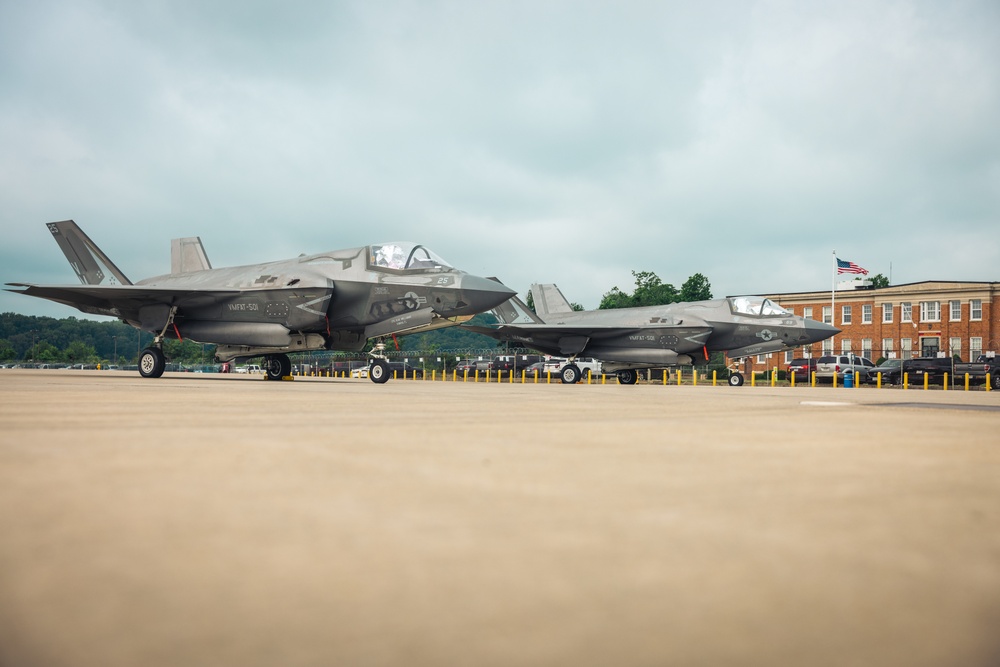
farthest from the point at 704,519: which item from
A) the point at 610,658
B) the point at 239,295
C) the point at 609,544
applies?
the point at 239,295

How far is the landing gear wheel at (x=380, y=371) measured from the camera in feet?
53.3

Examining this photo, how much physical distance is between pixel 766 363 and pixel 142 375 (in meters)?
54.8

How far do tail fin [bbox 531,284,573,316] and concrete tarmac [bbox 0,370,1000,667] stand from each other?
28.6m

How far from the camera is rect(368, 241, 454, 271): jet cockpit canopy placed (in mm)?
16922

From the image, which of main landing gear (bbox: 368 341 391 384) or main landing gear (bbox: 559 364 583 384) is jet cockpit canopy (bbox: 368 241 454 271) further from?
main landing gear (bbox: 559 364 583 384)

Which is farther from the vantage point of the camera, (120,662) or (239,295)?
(239,295)

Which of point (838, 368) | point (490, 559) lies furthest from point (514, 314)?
point (490, 559)

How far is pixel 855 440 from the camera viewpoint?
4.37m

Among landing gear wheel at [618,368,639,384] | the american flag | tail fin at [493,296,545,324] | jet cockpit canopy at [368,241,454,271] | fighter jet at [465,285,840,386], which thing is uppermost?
the american flag

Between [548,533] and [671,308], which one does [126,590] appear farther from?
[671,308]

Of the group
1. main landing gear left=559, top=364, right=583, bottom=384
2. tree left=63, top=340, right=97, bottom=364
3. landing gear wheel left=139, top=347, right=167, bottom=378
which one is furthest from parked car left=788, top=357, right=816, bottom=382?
tree left=63, top=340, right=97, bottom=364

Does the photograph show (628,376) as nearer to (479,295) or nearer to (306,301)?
(479,295)

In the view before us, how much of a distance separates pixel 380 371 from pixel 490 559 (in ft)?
49.0

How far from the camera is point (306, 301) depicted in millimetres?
16875
